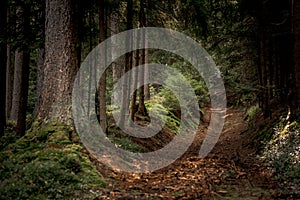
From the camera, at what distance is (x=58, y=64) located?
8727 millimetres

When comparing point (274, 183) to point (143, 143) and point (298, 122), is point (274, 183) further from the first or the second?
point (143, 143)

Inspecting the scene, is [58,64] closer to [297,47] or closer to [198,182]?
[198,182]

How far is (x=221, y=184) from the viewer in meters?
7.51

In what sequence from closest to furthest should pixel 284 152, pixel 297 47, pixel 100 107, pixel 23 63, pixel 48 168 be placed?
pixel 48 168 → pixel 284 152 → pixel 297 47 → pixel 100 107 → pixel 23 63

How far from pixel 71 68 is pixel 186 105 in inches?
653

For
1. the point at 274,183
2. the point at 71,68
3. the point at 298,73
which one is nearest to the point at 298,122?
the point at 298,73

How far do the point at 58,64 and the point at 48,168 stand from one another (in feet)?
10.5

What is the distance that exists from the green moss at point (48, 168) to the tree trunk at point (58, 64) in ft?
1.39

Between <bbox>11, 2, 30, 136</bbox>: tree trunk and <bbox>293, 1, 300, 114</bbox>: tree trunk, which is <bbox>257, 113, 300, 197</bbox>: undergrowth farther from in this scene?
<bbox>11, 2, 30, 136</bbox>: tree trunk

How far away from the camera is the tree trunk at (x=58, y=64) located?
863 centimetres

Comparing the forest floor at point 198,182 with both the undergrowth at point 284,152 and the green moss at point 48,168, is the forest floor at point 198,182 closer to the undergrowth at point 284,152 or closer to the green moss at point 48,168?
the undergrowth at point 284,152

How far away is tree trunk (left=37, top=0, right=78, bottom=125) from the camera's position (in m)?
8.63

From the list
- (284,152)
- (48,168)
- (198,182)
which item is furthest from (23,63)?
(284,152)

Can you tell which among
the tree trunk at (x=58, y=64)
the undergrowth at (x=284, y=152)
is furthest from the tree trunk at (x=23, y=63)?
the undergrowth at (x=284, y=152)
